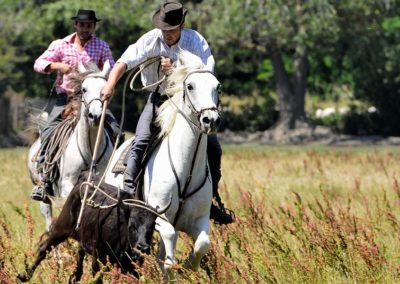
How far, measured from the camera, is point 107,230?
9359 millimetres

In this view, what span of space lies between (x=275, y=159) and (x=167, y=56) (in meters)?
15.7

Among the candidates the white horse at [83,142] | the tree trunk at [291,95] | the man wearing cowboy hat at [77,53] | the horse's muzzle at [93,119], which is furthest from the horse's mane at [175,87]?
the tree trunk at [291,95]

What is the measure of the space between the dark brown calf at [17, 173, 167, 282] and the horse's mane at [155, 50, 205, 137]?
2.16ft

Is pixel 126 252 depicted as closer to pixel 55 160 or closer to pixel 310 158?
pixel 55 160

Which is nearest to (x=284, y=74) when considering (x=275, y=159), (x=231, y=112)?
(x=231, y=112)

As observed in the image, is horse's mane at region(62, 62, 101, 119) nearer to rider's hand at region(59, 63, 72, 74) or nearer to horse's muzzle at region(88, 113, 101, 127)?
rider's hand at region(59, 63, 72, 74)

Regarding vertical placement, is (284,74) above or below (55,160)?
below

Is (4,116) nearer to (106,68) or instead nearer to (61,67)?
(61,67)

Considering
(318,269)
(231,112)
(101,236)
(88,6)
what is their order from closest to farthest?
(318,269), (101,236), (88,6), (231,112)

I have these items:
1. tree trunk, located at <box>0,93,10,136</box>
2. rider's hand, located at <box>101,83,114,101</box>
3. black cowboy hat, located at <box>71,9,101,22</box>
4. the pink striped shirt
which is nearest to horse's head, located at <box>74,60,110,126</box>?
the pink striped shirt

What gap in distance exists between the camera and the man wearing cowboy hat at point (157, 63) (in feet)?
31.3

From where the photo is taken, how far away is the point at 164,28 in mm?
9633

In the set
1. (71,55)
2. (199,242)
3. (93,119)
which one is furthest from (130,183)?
(71,55)

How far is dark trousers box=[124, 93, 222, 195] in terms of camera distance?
946 cm
